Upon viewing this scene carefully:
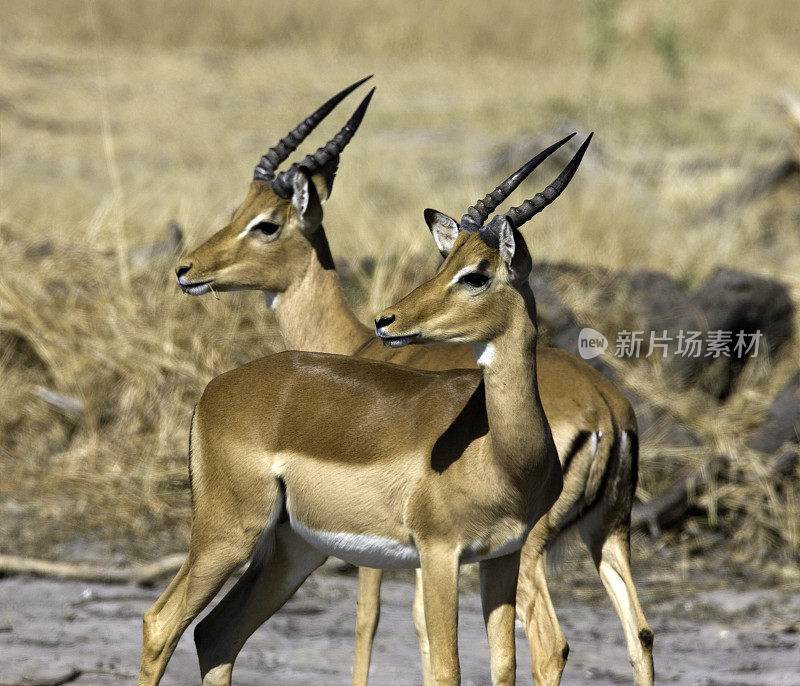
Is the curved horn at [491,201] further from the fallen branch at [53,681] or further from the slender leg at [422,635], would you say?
the fallen branch at [53,681]

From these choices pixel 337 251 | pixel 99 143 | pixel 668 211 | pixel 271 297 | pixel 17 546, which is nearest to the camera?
pixel 271 297

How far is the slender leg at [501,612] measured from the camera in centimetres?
431

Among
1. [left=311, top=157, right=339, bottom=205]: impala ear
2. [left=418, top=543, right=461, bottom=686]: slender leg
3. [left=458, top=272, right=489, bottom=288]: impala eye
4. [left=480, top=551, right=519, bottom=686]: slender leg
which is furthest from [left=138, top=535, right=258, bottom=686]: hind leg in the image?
[left=311, top=157, right=339, bottom=205]: impala ear

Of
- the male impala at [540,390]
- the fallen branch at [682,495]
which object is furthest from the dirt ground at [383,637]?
the male impala at [540,390]

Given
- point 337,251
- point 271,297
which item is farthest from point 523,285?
point 337,251

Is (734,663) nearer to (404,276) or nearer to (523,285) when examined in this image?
(523,285)

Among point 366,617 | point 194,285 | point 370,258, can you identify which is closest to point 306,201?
point 194,285

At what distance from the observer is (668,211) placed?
1355 cm

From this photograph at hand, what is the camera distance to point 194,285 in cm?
567

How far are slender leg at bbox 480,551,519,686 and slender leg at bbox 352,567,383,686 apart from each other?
4.23 feet

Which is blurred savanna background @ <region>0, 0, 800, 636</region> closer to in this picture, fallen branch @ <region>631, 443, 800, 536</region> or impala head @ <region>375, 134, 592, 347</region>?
fallen branch @ <region>631, 443, 800, 536</region>

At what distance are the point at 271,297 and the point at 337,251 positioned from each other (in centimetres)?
447

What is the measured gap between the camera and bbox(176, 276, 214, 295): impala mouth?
222 inches

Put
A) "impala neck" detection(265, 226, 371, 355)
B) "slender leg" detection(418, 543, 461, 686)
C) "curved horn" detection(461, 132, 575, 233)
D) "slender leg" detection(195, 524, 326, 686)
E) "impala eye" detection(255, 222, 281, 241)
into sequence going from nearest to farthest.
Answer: "slender leg" detection(418, 543, 461, 686) → "curved horn" detection(461, 132, 575, 233) → "slender leg" detection(195, 524, 326, 686) → "impala eye" detection(255, 222, 281, 241) → "impala neck" detection(265, 226, 371, 355)
